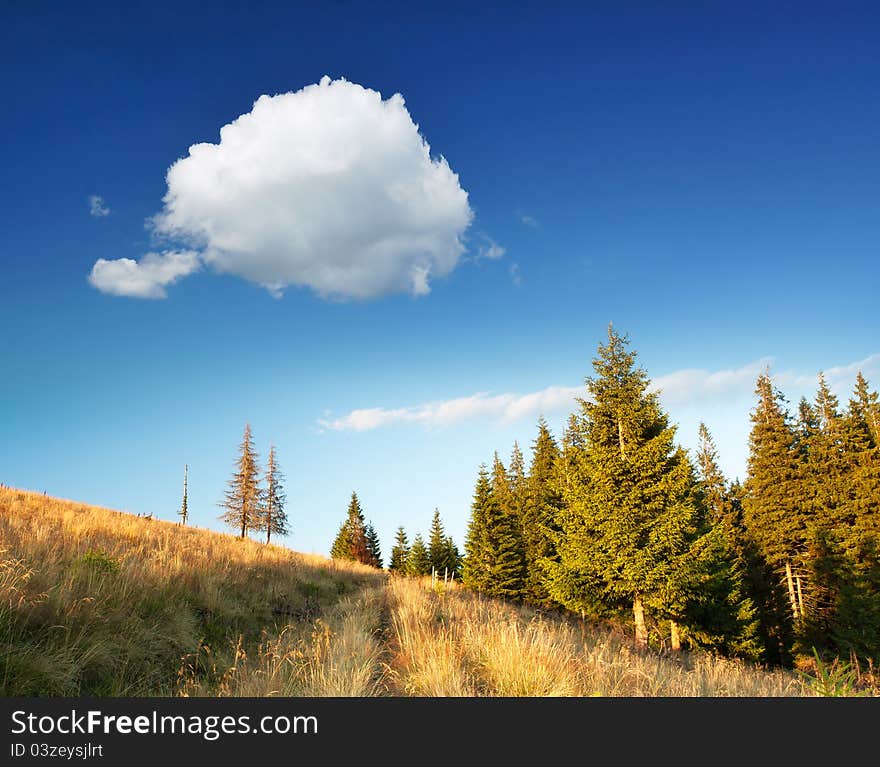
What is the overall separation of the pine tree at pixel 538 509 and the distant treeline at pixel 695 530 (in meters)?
0.14

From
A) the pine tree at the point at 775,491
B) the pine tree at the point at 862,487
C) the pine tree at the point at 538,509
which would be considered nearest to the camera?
the pine tree at the point at 862,487

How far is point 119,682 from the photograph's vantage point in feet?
15.8

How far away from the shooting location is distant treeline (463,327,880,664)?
16625 mm

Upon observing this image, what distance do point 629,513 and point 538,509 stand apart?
18.0m

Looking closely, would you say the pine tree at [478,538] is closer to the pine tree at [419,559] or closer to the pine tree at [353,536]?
the pine tree at [419,559]

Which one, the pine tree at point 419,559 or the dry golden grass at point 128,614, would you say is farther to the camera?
the pine tree at point 419,559

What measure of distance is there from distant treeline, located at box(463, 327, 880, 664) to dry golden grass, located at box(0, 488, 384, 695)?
11.1 m

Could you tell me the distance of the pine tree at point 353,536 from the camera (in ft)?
172

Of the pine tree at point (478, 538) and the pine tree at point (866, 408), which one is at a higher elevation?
the pine tree at point (866, 408)

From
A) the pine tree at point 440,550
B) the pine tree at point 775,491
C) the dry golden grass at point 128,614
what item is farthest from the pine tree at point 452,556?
the dry golden grass at point 128,614

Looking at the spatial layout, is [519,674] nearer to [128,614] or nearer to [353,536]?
[128,614]

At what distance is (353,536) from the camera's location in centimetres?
5397

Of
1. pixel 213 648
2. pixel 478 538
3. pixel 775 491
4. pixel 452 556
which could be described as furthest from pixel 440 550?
pixel 213 648
